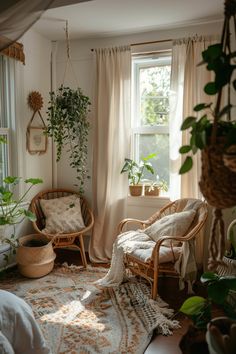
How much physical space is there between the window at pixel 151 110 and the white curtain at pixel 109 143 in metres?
0.18

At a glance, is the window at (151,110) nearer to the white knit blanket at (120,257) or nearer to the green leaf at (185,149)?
the white knit blanket at (120,257)

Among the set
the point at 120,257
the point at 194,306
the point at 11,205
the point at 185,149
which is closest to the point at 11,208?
the point at 11,205

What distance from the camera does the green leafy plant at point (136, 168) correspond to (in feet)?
11.4

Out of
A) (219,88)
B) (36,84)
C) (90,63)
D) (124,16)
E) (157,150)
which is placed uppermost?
(124,16)

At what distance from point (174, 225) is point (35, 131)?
191cm

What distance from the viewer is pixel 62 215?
3.44m

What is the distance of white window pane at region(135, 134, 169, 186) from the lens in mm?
3576

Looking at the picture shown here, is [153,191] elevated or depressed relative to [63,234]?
elevated

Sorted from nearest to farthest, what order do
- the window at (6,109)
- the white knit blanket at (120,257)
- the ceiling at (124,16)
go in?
the ceiling at (124,16), the white knit blanket at (120,257), the window at (6,109)

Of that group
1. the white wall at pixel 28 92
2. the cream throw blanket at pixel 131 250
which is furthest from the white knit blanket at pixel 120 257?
the white wall at pixel 28 92

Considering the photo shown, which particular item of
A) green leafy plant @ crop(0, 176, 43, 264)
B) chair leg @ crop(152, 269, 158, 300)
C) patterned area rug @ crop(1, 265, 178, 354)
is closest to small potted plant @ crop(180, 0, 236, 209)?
patterned area rug @ crop(1, 265, 178, 354)

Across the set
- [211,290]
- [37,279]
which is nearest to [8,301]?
[211,290]

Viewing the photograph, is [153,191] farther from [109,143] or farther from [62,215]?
[62,215]

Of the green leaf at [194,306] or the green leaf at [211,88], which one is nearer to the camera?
the green leaf at [211,88]
